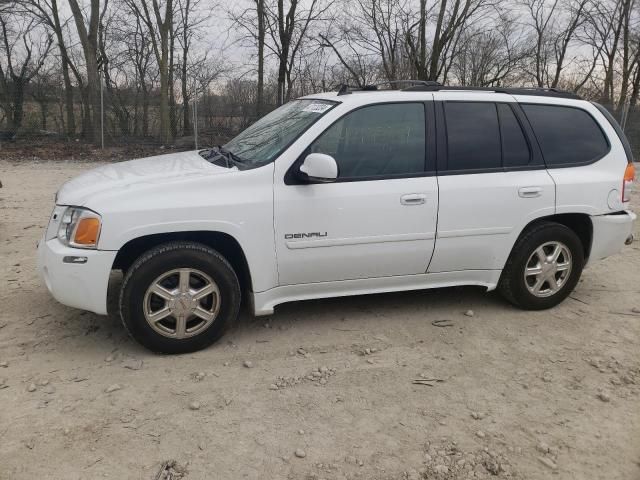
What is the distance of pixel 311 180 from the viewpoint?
140 inches

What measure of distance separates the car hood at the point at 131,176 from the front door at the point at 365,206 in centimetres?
59

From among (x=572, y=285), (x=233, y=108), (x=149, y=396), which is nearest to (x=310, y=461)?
(x=149, y=396)

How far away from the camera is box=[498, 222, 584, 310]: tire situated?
4.22 m

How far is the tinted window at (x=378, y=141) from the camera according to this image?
3.73 metres

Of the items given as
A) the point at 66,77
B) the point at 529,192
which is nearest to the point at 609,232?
the point at 529,192

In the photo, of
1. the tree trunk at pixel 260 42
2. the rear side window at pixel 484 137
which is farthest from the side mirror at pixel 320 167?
the tree trunk at pixel 260 42

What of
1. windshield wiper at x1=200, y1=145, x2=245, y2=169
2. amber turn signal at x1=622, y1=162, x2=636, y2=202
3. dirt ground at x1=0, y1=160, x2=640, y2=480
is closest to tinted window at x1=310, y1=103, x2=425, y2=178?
windshield wiper at x1=200, y1=145, x2=245, y2=169

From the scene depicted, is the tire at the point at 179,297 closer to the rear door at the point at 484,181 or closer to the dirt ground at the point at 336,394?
the dirt ground at the point at 336,394

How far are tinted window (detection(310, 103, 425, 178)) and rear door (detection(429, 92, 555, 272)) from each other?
197 mm

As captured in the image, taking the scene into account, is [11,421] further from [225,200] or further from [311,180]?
[311,180]

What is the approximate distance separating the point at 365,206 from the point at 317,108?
2.87ft

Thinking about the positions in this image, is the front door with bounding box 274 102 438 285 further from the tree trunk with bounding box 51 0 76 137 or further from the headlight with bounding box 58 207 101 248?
the tree trunk with bounding box 51 0 76 137

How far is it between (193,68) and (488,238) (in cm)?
1619

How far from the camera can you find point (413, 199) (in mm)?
3809
